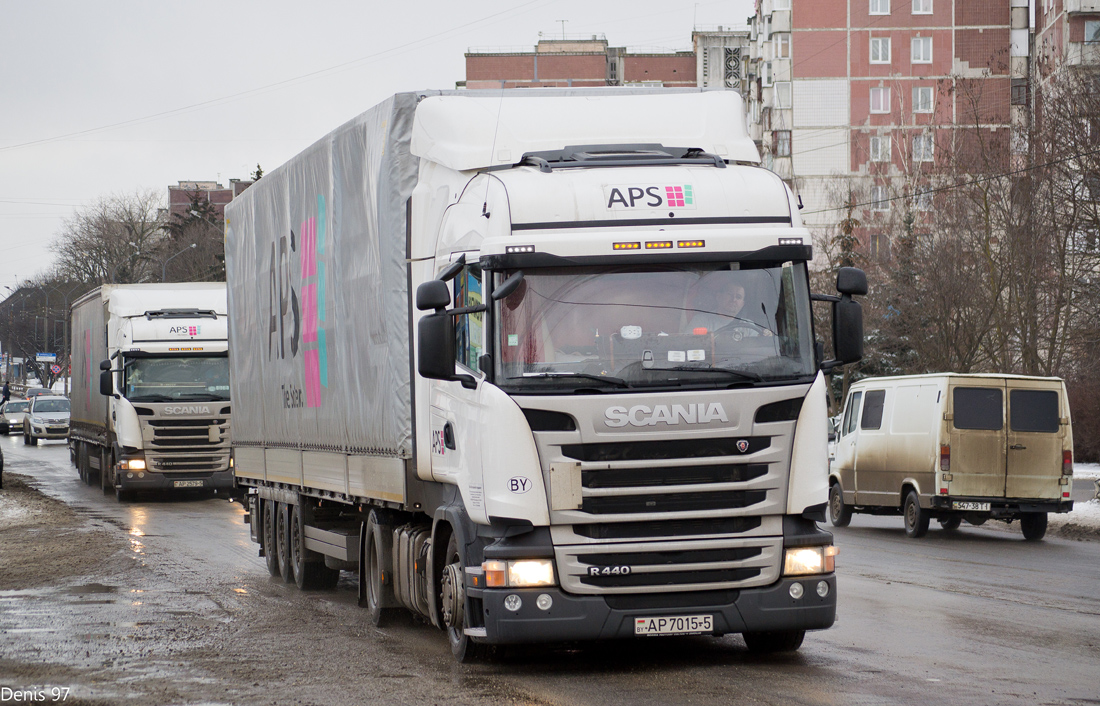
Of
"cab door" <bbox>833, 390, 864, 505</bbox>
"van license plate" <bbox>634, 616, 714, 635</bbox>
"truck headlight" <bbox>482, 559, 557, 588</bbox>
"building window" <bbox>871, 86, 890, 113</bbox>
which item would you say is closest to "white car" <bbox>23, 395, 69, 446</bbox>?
"cab door" <bbox>833, 390, 864, 505</bbox>

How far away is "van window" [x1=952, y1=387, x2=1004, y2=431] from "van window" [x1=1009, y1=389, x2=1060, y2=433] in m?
0.17

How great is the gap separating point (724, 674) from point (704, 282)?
8.00 ft

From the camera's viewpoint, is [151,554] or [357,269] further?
[151,554]

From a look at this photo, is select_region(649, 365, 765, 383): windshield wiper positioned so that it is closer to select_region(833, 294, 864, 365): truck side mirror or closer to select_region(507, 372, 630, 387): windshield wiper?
select_region(507, 372, 630, 387): windshield wiper

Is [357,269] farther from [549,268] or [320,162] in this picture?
[549,268]

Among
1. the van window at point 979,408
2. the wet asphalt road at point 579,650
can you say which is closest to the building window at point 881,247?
the van window at point 979,408

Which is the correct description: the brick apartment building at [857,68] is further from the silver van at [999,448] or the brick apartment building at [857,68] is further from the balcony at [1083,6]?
the silver van at [999,448]

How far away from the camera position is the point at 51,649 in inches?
403

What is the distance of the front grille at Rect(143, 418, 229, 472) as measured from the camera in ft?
89.9

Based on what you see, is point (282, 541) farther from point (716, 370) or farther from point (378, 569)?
point (716, 370)

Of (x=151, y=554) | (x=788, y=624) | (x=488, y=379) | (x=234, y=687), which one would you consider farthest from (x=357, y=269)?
(x=151, y=554)

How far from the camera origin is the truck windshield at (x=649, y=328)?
28.2ft

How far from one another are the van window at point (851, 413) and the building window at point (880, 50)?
67350mm

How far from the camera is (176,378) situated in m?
27.6
